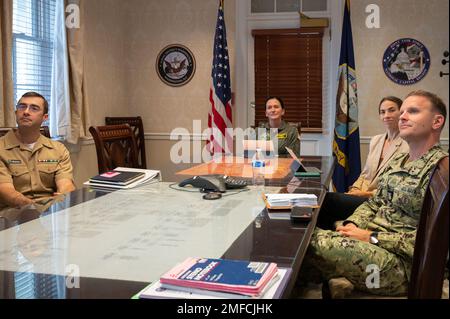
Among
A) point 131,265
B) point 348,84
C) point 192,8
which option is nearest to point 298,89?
point 348,84

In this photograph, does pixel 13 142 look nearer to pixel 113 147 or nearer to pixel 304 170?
pixel 113 147

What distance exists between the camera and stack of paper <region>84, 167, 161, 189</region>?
221cm

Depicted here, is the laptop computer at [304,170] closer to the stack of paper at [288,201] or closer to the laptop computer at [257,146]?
the laptop computer at [257,146]

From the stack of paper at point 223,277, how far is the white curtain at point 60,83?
354 centimetres

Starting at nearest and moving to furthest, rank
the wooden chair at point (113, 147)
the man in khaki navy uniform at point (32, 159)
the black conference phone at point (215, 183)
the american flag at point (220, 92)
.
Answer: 1. the black conference phone at point (215, 183)
2. the man in khaki navy uniform at point (32, 159)
3. the wooden chair at point (113, 147)
4. the american flag at point (220, 92)

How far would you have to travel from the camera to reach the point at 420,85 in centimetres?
484

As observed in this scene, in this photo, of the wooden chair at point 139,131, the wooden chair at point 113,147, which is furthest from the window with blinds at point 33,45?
the wooden chair at point 113,147

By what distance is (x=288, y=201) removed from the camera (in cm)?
173

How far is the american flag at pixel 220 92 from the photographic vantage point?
4.94 m

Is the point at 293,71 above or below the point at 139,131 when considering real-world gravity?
above

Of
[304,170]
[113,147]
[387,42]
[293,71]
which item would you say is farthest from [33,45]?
[387,42]

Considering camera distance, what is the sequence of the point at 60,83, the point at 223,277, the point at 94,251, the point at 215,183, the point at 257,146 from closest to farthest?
the point at 223,277
the point at 94,251
the point at 215,183
the point at 257,146
the point at 60,83

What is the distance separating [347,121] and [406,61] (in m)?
0.87
